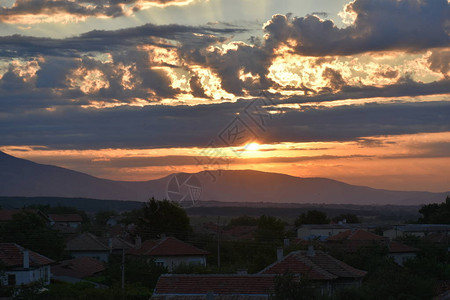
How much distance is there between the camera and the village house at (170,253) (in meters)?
66.9

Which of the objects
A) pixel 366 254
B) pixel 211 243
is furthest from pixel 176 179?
pixel 366 254

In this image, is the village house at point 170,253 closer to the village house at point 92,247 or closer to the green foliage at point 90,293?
the village house at point 92,247

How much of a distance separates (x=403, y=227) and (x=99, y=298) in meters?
63.6

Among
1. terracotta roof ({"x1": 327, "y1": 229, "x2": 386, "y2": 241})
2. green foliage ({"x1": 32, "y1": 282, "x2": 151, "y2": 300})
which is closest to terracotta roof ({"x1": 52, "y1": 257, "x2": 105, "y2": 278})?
green foliage ({"x1": 32, "y1": 282, "x2": 151, "y2": 300})

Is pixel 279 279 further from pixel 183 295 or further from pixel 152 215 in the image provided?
pixel 152 215

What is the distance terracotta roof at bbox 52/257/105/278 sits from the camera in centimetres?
6244

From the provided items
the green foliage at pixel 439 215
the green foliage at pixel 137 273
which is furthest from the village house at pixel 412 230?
the green foliage at pixel 137 273

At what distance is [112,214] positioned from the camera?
600 ft

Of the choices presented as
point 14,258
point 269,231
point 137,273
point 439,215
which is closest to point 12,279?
point 14,258

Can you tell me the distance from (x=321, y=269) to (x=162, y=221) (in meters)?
55.9

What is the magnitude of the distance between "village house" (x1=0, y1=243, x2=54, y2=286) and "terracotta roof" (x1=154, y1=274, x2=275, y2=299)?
18204 mm

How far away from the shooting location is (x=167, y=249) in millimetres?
68312

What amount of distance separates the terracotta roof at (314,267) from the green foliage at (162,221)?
49.9 m

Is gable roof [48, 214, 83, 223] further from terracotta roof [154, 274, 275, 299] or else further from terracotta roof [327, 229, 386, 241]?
terracotta roof [154, 274, 275, 299]
